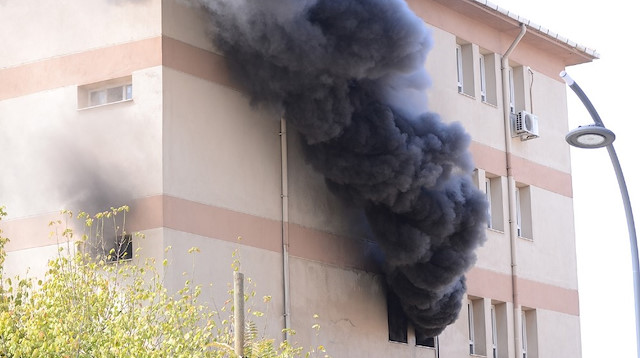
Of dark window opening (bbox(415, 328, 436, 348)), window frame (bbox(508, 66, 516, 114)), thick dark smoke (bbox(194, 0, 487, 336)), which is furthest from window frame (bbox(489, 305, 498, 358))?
window frame (bbox(508, 66, 516, 114))

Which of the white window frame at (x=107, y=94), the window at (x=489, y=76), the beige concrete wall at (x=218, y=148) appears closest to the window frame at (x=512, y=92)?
the window at (x=489, y=76)

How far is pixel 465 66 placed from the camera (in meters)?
29.8

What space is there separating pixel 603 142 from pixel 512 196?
11.8 meters

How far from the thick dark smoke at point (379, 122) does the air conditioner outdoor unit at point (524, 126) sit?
11.1 ft

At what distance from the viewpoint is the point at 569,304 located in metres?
31.5

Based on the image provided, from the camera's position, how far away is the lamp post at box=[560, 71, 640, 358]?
1811 centimetres

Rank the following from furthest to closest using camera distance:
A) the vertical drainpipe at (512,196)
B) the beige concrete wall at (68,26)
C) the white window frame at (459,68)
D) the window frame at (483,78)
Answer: the window frame at (483,78), the vertical drainpipe at (512,196), the white window frame at (459,68), the beige concrete wall at (68,26)

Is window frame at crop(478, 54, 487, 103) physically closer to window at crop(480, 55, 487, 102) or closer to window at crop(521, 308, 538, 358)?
window at crop(480, 55, 487, 102)

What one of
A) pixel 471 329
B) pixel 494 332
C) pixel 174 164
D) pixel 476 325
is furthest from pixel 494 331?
pixel 174 164

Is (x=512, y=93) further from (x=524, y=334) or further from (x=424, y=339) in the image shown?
(x=424, y=339)

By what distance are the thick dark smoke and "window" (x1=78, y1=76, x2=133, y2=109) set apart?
1.60 metres

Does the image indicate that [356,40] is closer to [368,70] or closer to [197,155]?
Answer: [368,70]

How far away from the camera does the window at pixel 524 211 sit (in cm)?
3077

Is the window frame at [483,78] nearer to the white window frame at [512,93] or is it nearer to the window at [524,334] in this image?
the white window frame at [512,93]
